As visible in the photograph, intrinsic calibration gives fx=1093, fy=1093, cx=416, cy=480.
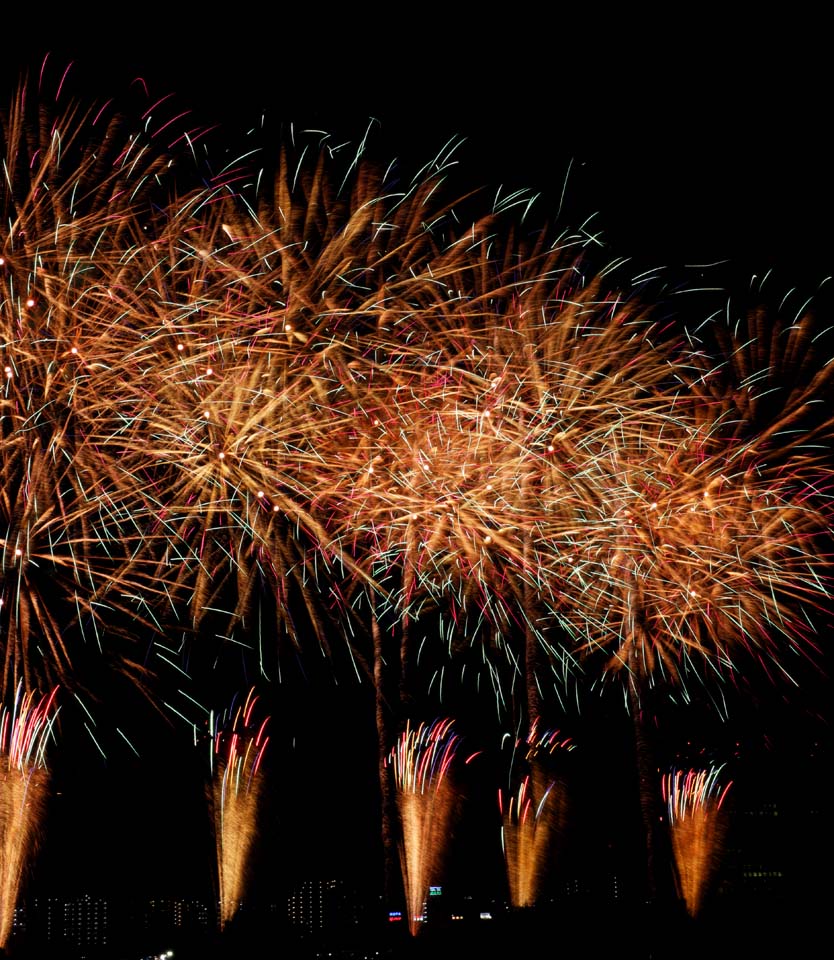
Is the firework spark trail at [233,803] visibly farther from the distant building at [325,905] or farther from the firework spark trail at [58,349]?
the firework spark trail at [58,349]

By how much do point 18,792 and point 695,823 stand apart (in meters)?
10.8

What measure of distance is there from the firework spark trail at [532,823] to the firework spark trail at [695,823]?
6.31 feet

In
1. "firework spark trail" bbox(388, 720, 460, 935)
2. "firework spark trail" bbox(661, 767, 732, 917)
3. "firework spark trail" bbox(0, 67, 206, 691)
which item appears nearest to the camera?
"firework spark trail" bbox(0, 67, 206, 691)

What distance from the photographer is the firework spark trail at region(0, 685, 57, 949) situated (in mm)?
10250

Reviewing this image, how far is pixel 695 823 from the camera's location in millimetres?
17141

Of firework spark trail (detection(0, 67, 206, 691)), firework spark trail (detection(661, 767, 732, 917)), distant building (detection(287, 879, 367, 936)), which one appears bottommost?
distant building (detection(287, 879, 367, 936))

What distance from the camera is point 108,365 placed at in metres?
10.8

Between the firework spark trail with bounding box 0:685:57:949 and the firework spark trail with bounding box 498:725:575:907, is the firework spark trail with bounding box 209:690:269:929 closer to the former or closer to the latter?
the firework spark trail with bounding box 0:685:57:949

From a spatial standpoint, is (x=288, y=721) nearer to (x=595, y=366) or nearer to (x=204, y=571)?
(x=204, y=571)

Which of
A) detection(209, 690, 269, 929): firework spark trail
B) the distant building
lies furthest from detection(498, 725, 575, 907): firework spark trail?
detection(209, 690, 269, 929): firework spark trail

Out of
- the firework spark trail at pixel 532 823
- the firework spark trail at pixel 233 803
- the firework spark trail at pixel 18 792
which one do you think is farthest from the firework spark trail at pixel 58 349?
the firework spark trail at pixel 532 823

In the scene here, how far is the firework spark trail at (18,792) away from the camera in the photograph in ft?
33.6

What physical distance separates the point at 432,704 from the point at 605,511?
19.5 feet

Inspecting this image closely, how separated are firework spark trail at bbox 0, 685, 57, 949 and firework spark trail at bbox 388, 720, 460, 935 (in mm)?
4155
